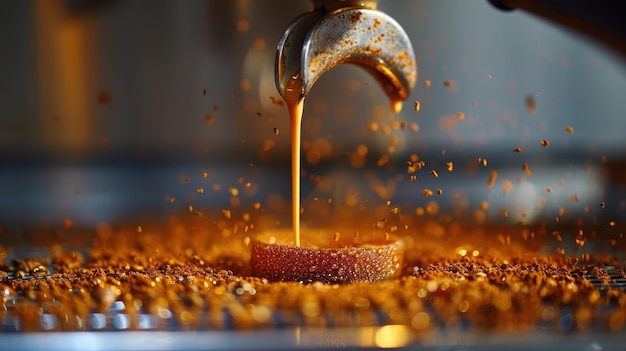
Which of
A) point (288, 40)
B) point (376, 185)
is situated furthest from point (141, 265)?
point (376, 185)

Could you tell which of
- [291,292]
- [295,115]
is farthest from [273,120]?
[291,292]

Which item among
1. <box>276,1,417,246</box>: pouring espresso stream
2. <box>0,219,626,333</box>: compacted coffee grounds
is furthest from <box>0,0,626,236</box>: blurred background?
<box>276,1,417,246</box>: pouring espresso stream

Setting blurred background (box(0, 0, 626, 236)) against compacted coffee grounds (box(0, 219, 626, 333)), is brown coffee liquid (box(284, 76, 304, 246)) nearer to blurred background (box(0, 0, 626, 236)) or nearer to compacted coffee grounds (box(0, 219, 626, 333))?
compacted coffee grounds (box(0, 219, 626, 333))

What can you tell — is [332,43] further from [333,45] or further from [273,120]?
[273,120]

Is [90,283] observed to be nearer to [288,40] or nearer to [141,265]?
[141,265]

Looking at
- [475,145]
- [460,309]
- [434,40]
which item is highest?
[434,40]

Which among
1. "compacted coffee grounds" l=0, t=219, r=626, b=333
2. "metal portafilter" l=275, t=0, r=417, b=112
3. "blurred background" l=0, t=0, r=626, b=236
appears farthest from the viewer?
"blurred background" l=0, t=0, r=626, b=236

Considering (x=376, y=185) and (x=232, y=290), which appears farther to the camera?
(x=376, y=185)
